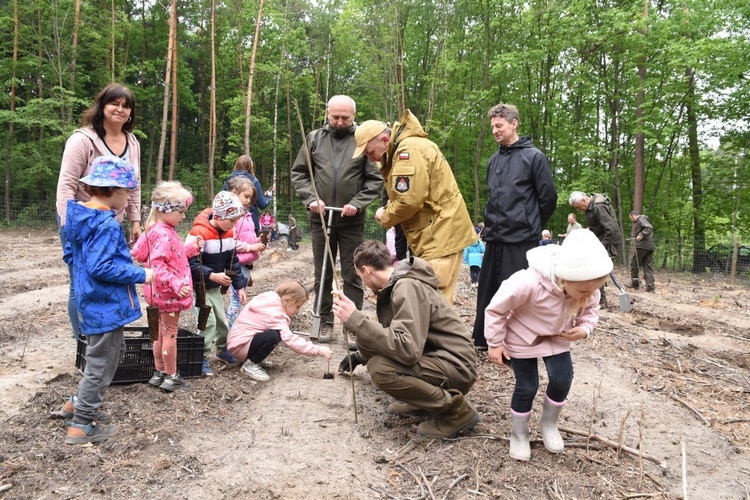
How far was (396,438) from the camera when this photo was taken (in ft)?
10.2

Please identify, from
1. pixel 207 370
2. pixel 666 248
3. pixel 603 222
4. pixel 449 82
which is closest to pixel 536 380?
pixel 207 370

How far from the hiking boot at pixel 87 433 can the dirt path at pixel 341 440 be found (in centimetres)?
6

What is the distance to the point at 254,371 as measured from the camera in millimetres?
4066

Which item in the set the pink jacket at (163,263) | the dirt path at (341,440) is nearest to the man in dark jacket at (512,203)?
the dirt path at (341,440)

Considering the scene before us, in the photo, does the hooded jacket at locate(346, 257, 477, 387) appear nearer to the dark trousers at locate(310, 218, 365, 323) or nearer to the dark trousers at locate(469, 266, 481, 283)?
the dark trousers at locate(310, 218, 365, 323)

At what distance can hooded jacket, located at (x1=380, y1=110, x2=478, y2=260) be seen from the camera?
12.8 feet

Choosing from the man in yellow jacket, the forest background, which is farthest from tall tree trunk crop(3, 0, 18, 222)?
the man in yellow jacket

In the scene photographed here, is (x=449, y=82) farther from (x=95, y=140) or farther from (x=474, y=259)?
(x=95, y=140)

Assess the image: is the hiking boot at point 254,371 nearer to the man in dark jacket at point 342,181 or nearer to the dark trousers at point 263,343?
the dark trousers at point 263,343

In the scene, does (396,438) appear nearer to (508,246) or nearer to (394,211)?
(394,211)

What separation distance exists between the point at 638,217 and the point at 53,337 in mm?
11936

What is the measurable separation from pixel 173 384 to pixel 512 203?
3.10m

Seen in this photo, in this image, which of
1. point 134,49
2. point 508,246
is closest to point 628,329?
point 508,246

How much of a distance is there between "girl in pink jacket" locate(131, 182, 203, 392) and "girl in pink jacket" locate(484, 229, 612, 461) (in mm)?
2167
